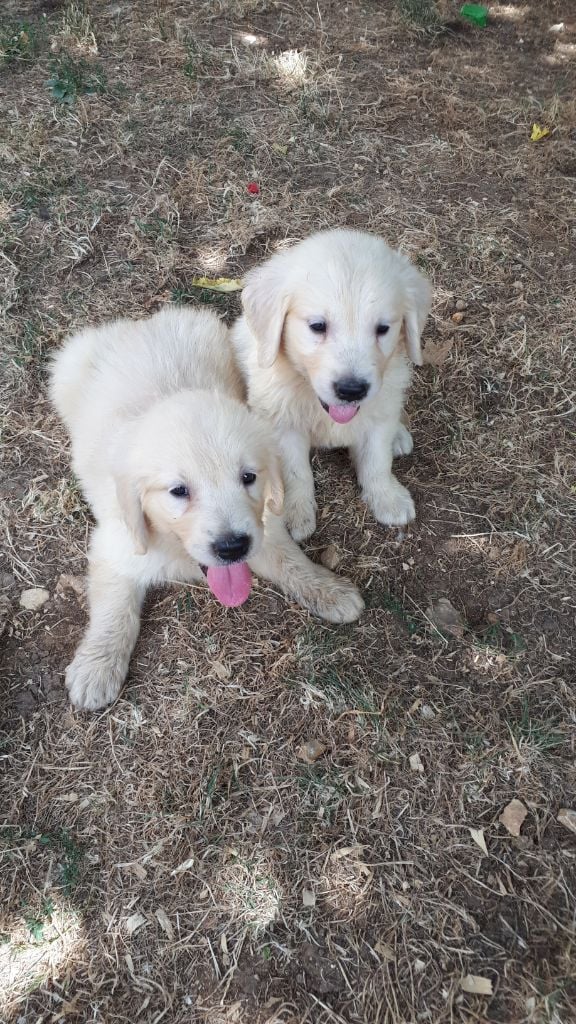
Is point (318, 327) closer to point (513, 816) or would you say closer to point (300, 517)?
point (300, 517)

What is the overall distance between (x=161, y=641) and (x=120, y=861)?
0.78 metres

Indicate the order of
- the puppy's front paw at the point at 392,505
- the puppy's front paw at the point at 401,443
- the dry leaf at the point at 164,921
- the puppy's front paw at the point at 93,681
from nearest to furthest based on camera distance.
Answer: the dry leaf at the point at 164,921
the puppy's front paw at the point at 93,681
the puppy's front paw at the point at 392,505
the puppy's front paw at the point at 401,443

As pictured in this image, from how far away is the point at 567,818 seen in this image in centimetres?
215

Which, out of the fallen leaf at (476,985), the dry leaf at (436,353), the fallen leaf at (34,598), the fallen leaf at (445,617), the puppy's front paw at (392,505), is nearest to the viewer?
the fallen leaf at (476,985)

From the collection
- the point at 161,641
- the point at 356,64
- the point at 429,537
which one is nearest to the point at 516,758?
the point at 429,537

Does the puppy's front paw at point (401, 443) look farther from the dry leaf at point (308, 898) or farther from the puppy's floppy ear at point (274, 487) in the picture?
the dry leaf at point (308, 898)

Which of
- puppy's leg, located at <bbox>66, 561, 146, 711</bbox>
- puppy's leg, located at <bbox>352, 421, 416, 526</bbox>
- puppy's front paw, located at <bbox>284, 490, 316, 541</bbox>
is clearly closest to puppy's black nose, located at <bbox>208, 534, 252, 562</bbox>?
puppy's leg, located at <bbox>66, 561, 146, 711</bbox>

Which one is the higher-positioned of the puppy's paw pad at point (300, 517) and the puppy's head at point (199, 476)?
the puppy's head at point (199, 476)

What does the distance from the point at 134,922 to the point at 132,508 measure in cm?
130

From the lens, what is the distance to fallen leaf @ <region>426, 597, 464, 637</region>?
2.56 meters

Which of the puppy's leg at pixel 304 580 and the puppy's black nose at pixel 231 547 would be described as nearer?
the puppy's black nose at pixel 231 547

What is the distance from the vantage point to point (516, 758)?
2.27 m

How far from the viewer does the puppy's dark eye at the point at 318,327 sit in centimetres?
220

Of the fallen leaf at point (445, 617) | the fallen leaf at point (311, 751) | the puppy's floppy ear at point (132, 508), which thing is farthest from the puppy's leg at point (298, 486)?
the fallen leaf at point (311, 751)
